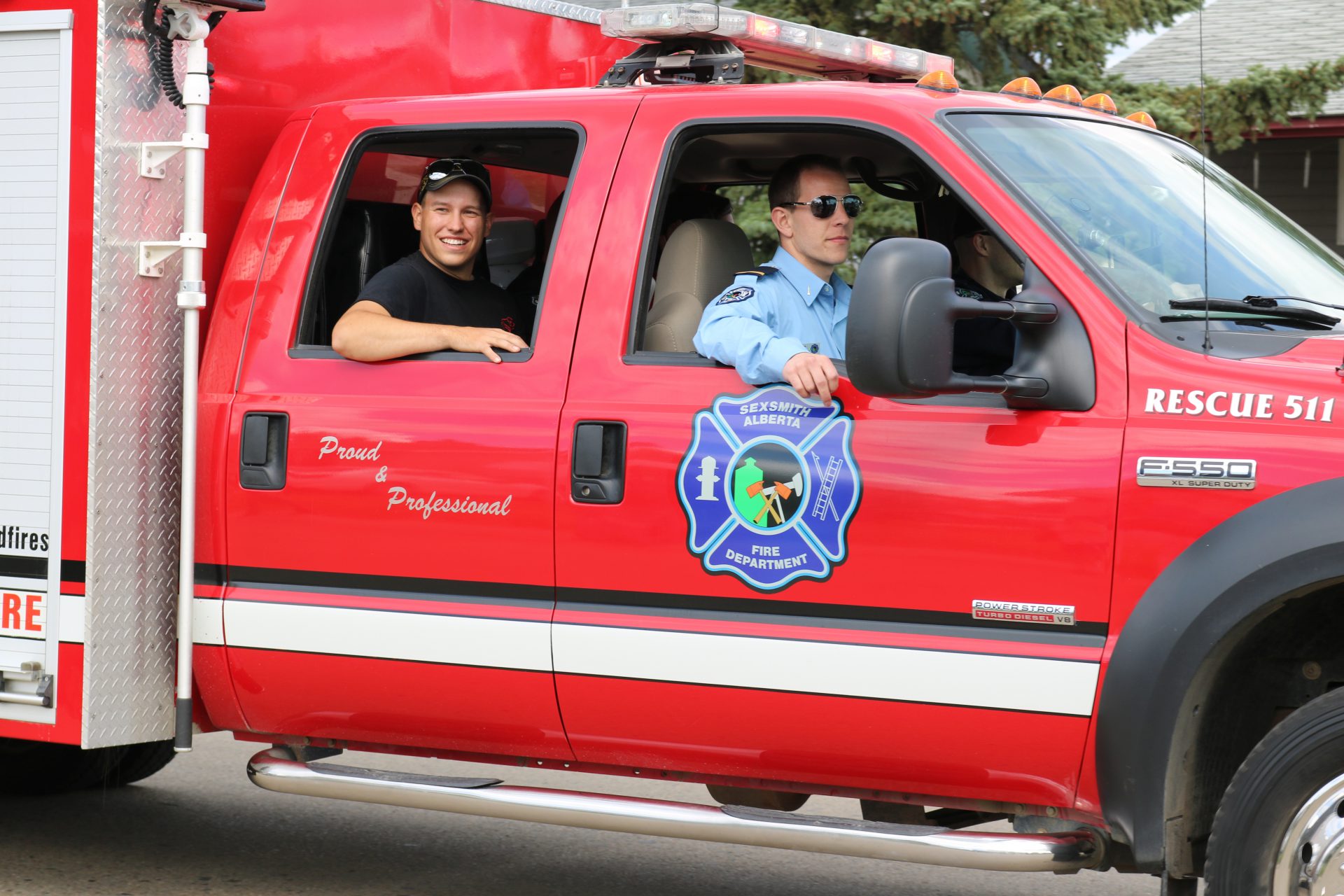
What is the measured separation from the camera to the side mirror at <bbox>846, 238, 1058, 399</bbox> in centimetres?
343

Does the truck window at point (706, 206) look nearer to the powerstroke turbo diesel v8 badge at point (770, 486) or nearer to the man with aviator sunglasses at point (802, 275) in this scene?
the man with aviator sunglasses at point (802, 275)

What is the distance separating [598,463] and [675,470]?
20 cm

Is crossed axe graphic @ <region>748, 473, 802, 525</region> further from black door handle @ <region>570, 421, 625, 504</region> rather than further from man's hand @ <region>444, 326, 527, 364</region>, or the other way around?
man's hand @ <region>444, 326, 527, 364</region>

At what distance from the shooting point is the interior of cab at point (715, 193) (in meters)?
4.23

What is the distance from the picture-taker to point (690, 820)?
400 cm

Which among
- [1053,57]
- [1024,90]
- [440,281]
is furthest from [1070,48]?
[440,281]

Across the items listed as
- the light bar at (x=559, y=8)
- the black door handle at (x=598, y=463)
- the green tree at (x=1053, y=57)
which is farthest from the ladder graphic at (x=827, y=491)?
the green tree at (x=1053, y=57)

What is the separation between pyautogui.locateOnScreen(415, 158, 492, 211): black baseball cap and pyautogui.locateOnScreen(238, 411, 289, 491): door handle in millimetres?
799

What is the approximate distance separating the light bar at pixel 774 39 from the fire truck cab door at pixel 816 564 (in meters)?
0.30

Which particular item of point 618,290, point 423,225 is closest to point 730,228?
point 618,290

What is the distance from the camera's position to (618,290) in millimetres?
4199

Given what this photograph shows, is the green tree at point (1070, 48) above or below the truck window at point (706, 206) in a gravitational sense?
above

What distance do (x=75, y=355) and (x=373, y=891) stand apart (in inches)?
71.7

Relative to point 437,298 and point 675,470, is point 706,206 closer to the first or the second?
point 437,298
